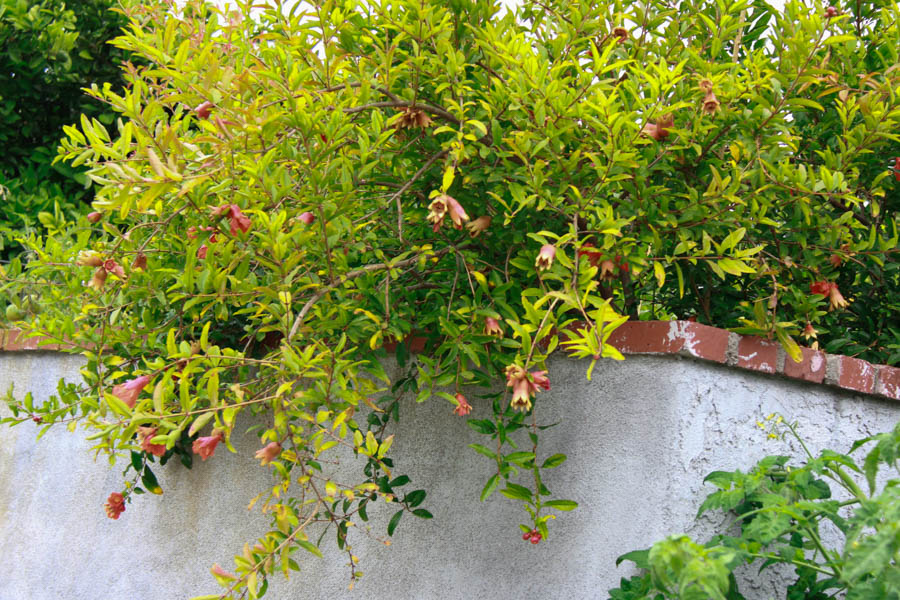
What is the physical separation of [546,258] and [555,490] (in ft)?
2.31

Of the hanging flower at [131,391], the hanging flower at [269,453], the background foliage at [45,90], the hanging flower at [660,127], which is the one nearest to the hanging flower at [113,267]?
the hanging flower at [131,391]

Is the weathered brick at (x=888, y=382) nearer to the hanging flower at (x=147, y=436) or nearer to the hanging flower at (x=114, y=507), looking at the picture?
the hanging flower at (x=147, y=436)

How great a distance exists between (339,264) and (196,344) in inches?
24.3

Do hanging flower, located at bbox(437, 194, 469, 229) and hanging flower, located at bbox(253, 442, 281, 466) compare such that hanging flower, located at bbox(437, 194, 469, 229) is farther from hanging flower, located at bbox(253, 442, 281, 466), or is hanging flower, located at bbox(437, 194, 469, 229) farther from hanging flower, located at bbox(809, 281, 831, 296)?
hanging flower, located at bbox(809, 281, 831, 296)

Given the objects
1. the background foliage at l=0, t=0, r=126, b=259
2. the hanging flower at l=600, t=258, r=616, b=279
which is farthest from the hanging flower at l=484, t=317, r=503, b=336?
the background foliage at l=0, t=0, r=126, b=259

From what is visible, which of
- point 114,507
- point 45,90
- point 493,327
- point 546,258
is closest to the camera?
point 546,258

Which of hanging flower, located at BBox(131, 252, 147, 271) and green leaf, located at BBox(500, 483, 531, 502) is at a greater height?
hanging flower, located at BBox(131, 252, 147, 271)

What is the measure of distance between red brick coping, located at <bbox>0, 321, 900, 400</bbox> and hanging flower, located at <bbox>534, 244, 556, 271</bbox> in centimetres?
39

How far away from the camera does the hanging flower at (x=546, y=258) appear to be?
81.0 inches

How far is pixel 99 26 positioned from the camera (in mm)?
5199

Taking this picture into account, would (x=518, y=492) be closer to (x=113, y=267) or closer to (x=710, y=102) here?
(x=710, y=102)

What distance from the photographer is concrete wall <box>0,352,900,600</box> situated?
7.32 ft

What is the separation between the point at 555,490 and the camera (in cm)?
237

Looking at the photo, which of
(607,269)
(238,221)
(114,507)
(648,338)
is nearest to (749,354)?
(648,338)
